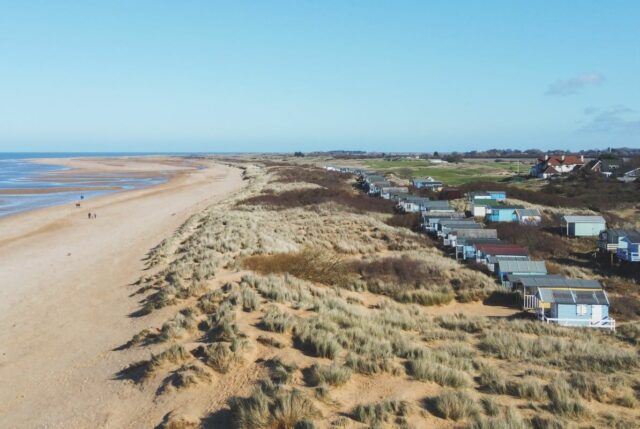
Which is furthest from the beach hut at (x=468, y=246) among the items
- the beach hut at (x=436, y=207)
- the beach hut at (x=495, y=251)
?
the beach hut at (x=436, y=207)

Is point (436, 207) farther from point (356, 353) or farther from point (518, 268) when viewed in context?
point (356, 353)

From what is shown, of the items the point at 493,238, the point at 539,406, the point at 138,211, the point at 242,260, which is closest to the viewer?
the point at 539,406

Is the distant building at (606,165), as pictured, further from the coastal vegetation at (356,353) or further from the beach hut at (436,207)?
the coastal vegetation at (356,353)

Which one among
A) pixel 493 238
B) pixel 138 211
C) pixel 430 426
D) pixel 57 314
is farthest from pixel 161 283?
pixel 138 211

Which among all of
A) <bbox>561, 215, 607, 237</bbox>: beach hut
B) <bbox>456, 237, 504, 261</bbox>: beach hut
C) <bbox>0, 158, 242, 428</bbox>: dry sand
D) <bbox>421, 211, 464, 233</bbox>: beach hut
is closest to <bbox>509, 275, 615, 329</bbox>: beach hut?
<bbox>456, 237, 504, 261</bbox>: beach hut

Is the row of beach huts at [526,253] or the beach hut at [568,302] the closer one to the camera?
the beach hut at [568,302]

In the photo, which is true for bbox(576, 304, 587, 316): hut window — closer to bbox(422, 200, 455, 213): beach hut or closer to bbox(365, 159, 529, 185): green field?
bbox(422, 200, 455, 213): beach hut

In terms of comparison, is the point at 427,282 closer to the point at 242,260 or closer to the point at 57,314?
the point at 242,260
